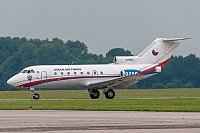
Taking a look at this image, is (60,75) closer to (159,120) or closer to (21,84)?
(21,84)

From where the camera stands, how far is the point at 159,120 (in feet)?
113

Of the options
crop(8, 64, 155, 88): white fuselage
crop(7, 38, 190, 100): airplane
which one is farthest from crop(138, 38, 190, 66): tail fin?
crop(8, 64, 155, 88): white fuselage

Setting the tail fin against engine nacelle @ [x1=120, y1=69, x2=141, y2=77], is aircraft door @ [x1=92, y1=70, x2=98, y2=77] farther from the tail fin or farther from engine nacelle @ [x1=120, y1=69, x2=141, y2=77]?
the tail fin

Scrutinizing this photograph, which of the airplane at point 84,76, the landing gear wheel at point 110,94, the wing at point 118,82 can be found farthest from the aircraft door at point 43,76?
the landing gear wheel at point 110,94

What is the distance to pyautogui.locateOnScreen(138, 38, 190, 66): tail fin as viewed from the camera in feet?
239

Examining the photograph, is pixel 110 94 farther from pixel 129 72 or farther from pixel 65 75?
pixel 65 75

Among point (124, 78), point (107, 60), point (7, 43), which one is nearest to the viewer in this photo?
point (124, 78)

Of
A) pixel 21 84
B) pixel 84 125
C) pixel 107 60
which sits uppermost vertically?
pixel 107 60

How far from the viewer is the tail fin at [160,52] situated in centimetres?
7281

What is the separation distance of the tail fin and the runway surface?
34656mm

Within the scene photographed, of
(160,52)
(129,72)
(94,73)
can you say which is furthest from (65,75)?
(160,52)

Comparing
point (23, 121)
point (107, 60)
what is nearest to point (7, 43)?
point (107, 60)

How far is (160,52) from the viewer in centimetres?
7306

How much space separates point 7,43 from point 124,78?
433 ft
